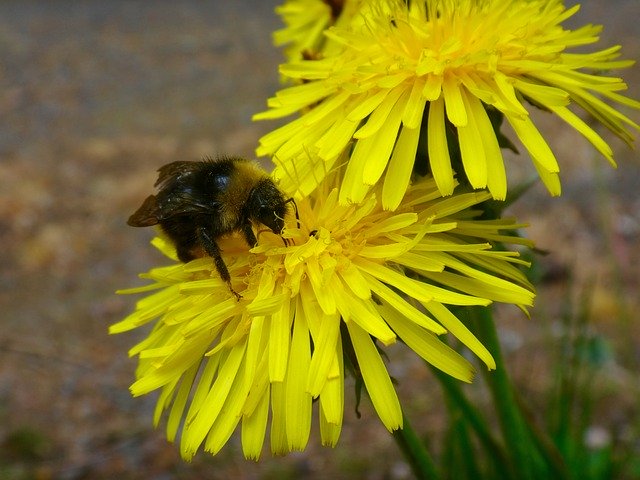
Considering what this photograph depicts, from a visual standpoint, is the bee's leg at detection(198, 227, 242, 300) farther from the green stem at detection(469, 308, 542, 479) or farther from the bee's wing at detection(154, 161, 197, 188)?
the green stem at detection(469, 308, 542, 479)

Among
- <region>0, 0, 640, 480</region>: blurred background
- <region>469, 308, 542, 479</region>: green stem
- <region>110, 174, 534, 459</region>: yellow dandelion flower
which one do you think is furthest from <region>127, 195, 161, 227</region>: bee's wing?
<region>0, 0, 640, 480</region>: blurred background

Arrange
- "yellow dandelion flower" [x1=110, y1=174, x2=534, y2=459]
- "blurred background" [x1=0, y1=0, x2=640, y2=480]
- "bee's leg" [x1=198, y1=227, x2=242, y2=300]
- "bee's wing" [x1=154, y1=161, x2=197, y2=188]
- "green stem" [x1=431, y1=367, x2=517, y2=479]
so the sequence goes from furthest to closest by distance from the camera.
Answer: "blurred background" [x1=0, y1=0, x2=640, y2=480] < "green stem" [x1=431, y1=367, x2=517, y2=479] < "bee's wing" [x1=154, y1=161, x2=197, y2=188] < "bee's leg" [x1=198, y1=227, x2=242, y2=300] < "yellow dandelion flower" [x1=110, y1=174, x2=534, y2=459]

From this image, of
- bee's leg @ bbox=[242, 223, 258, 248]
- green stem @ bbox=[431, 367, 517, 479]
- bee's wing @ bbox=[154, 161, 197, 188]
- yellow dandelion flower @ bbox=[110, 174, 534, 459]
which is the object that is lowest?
green stem @ bbox=[431, 367, 517, 479]

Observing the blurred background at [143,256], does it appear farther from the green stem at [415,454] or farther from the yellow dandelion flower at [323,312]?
the yellow dandelion flower at [323,312]

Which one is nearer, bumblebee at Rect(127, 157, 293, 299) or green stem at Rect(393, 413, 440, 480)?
bumblebee at Rect(127, 157, 293, 299)

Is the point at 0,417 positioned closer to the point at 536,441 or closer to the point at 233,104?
the point at 536,441

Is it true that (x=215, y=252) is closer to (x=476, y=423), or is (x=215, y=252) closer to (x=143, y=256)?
(x=476, y=423)

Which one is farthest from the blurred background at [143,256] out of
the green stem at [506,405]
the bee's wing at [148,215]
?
the bee's wing at [148,215]
